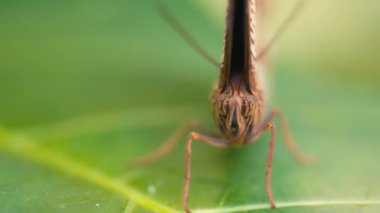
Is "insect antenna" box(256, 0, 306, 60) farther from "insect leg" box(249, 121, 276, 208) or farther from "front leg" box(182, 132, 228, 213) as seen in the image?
"front leg" box(182, 132, 228, 213)

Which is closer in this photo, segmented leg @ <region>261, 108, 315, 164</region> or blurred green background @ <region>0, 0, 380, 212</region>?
blurred green background @ <region>0, 0, 380, 212</region>

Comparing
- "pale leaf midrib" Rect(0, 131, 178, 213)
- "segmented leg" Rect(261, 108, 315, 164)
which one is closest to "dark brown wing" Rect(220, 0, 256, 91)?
"segmented leg" Rect(261, 108, 315, 164)

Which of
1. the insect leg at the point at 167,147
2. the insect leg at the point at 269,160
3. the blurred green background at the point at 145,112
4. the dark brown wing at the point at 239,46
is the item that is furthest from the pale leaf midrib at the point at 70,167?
the dark brown wing at the point at 239,46

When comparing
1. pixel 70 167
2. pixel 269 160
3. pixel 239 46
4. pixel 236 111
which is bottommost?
pixel 70 167

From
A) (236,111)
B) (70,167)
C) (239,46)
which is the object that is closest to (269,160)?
(236,111)

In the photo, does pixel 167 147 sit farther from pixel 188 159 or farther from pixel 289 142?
pixel 289 142

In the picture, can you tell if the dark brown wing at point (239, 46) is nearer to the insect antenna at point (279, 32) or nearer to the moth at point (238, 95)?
the moth at point (238, 95)
